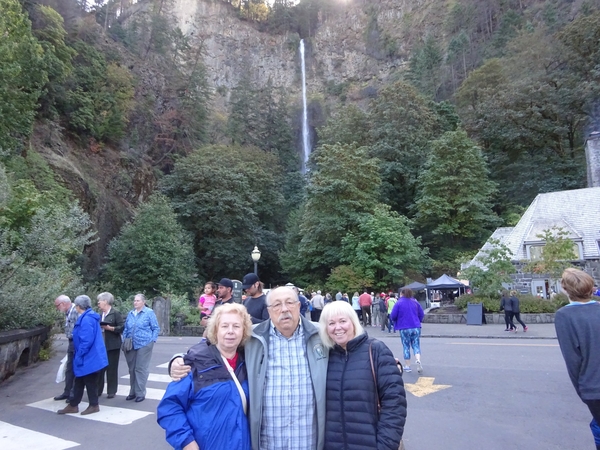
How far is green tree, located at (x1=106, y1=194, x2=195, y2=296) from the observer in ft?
87.8

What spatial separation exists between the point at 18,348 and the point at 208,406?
8669 mm

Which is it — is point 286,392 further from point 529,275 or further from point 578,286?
point 529,275

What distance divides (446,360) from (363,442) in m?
7.77

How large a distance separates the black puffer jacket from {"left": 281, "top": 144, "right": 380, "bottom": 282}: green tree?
2916 cm

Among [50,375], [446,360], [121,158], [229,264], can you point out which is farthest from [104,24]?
[446,360]

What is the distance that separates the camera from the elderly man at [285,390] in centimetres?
258

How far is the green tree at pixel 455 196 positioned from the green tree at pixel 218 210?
1404 cm

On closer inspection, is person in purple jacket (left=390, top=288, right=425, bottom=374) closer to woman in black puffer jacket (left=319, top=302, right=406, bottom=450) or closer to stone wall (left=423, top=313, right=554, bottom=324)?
woman in black puffer jacket (left=319, top=302, right=406, bottom=450)

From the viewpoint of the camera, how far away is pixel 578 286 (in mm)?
3299

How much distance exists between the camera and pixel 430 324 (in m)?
20.2

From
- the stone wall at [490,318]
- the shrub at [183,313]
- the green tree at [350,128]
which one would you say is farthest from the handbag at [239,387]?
the green tree at [350,128]

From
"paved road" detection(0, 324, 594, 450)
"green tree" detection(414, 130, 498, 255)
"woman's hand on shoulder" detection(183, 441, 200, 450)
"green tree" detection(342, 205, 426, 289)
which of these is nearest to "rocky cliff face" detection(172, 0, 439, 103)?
"green tree" detection(414, 130, 498, 255)

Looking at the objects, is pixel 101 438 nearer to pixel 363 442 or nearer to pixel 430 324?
pixel 363 442

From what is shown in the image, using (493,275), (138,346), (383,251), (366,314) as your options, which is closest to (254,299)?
(138,346)
